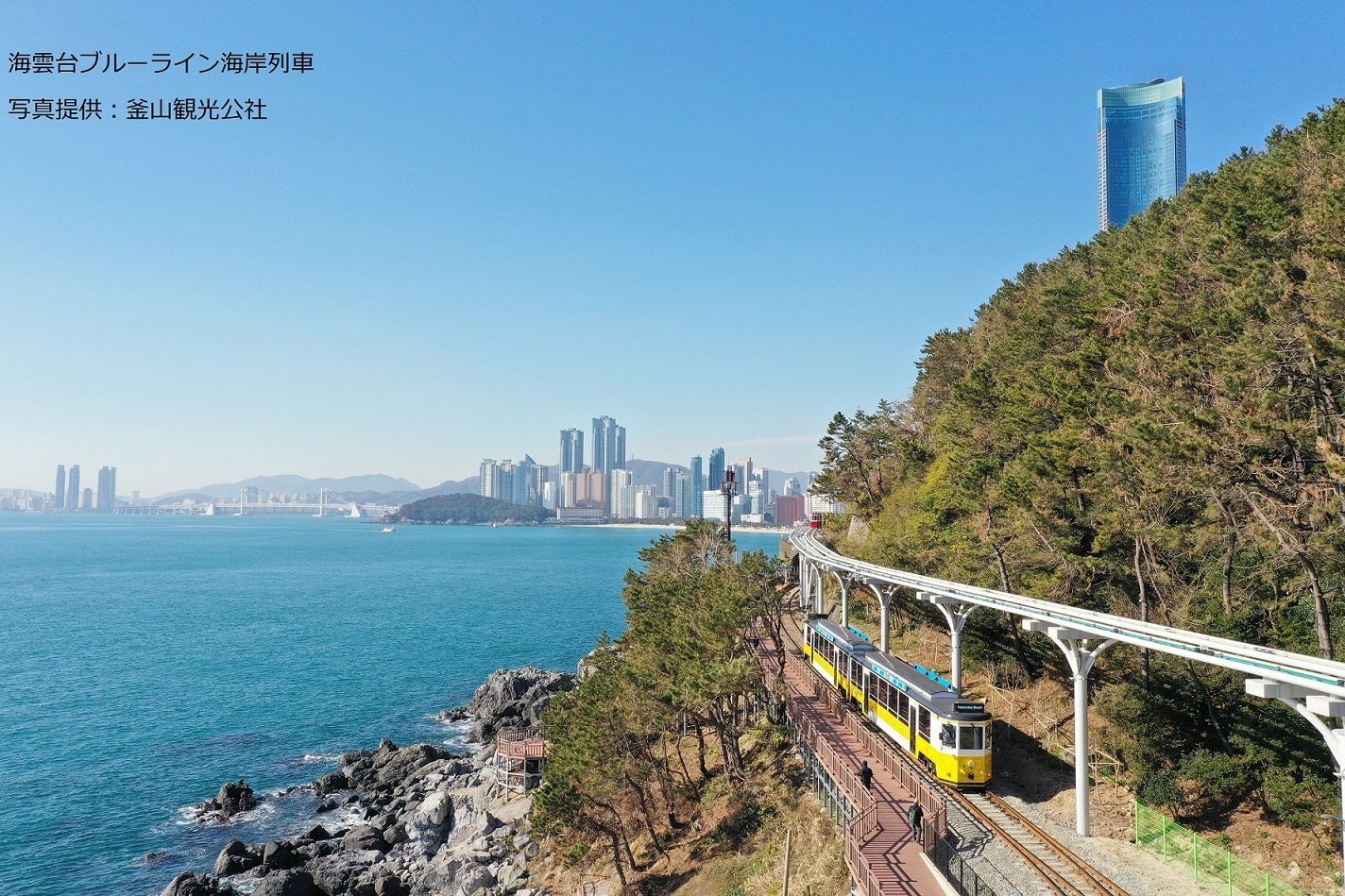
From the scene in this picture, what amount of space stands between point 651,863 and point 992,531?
51.7 feet

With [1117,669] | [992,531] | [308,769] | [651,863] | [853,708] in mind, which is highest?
→ [992,531]

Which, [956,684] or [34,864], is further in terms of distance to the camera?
[34,864]

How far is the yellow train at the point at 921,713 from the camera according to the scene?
19906mm

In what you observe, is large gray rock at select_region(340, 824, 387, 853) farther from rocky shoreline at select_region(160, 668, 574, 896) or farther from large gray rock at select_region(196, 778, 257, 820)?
large gray rock at select_region(196, 778, 257, 820)

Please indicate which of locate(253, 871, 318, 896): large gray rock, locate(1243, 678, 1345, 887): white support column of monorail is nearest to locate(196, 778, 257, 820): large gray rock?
locate(253, 871, 318, 896): large gray rock

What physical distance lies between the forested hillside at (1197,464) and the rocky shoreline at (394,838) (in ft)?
60.6

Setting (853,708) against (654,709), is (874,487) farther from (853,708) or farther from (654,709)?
(654,709)

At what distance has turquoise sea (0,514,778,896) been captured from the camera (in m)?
32.1

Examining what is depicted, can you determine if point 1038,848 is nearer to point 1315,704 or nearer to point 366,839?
point 1315,704

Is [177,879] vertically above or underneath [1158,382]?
underneath

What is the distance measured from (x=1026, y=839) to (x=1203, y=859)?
10.8 feet

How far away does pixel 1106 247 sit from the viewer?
3344 cm

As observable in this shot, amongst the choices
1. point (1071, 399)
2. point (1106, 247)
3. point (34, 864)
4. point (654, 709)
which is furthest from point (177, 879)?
point (1106, 247)

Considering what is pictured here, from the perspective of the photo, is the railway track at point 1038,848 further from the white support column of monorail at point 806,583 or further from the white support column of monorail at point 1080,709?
the white support column of monorail at point 806,583
